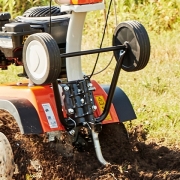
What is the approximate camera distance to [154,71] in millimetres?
6316

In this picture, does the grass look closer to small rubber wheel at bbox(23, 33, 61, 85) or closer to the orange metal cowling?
the orange metal cowling

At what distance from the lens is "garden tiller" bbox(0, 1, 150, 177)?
11.8ft

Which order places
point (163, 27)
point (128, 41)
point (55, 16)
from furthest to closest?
point (163, 27) < point (55, 16) < point (128, 41)

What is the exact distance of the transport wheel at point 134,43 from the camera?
364 cm

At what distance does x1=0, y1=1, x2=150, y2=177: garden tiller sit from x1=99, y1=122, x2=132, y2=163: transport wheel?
0.52 feet

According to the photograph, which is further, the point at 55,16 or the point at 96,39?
the point at 96,39

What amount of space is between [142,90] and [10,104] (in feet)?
6.99

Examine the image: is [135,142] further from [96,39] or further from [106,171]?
[96,39]

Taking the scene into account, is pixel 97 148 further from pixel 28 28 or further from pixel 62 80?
pixel 28 28

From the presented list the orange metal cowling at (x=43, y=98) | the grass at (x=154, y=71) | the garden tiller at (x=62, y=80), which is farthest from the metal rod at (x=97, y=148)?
the grass at (x=154, y=71)

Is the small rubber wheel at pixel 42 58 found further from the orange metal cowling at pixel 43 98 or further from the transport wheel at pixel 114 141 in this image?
the transport wheel at pixel 114 141

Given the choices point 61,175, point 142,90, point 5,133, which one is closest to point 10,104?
point 5,133

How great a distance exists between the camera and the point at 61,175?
3832 millimetres

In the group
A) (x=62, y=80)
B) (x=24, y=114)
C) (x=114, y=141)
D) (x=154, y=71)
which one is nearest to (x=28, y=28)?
(x=62, y=80)
